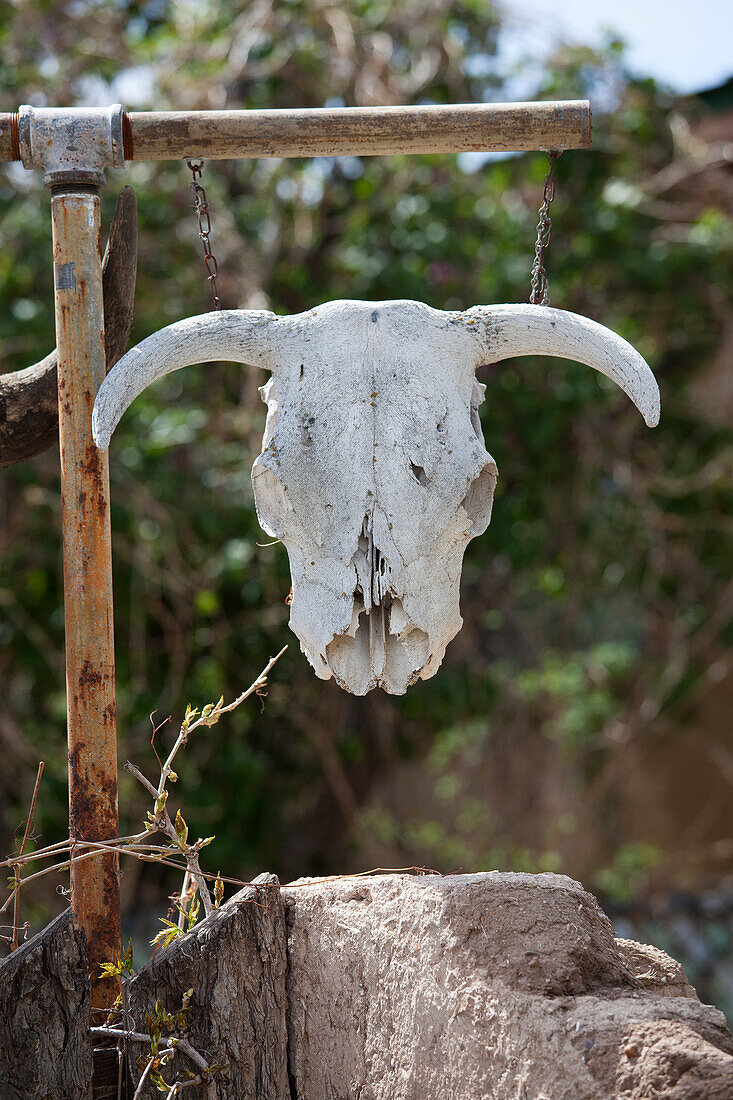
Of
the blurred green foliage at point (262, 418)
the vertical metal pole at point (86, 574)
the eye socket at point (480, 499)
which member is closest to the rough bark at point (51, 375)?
the vertical metal pole at point (86, 574)

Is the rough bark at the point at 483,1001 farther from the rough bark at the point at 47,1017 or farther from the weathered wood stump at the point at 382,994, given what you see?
the rough bark at the point at 47,1017

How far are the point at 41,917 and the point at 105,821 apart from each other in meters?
2.87

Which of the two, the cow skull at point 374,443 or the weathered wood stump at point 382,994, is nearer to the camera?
the weathered wood stump at point 382,994

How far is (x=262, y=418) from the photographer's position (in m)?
4.34

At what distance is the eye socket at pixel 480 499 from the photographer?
6.28 feet

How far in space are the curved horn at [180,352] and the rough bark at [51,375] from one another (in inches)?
11.8

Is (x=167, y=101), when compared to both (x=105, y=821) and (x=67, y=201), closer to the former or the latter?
(x=67, y=201)

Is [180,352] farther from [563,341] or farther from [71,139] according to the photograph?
[563,341]

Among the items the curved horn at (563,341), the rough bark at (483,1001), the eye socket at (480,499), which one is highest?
the curved horn at (563,341)

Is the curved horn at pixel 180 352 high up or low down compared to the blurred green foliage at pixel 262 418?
down

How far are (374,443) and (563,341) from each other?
40 centimetres

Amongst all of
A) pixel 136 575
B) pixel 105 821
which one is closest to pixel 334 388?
pixel 105 821

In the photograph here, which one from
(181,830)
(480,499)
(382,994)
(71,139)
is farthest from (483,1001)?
(71,139)

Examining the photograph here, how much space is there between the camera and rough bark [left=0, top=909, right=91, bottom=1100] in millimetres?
1654
